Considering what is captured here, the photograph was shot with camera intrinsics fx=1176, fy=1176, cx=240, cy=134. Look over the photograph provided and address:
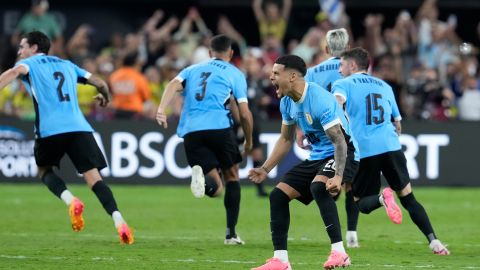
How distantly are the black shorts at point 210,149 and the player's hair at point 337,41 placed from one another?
1580 mm

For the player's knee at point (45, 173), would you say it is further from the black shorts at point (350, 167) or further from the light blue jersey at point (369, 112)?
the black shorts at point (350, 167)

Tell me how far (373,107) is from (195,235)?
316 centimetres

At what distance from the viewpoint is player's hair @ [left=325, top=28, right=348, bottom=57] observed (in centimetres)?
1345

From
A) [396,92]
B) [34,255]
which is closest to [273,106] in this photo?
[396,92]

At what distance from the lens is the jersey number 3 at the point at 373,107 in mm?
12617

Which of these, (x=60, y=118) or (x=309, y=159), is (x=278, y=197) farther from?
(x=60, y=118)

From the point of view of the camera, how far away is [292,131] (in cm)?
1094

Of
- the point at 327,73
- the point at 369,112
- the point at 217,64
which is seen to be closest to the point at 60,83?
the point at 217,64

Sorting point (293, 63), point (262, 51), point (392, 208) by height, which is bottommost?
point (392, 208)

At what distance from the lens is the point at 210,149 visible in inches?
540

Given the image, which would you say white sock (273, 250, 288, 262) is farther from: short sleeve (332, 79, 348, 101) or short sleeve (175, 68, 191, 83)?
short sleeve (175, 68, 191, 83)

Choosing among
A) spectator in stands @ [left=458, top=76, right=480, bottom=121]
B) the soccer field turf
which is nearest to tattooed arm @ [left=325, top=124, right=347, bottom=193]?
the soccer field turf

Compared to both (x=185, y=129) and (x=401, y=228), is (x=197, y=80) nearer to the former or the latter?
(x=185, y=129)

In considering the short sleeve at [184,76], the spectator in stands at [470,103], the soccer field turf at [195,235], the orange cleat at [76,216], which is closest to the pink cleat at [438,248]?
Result: the soccer field turf at [195,235]
